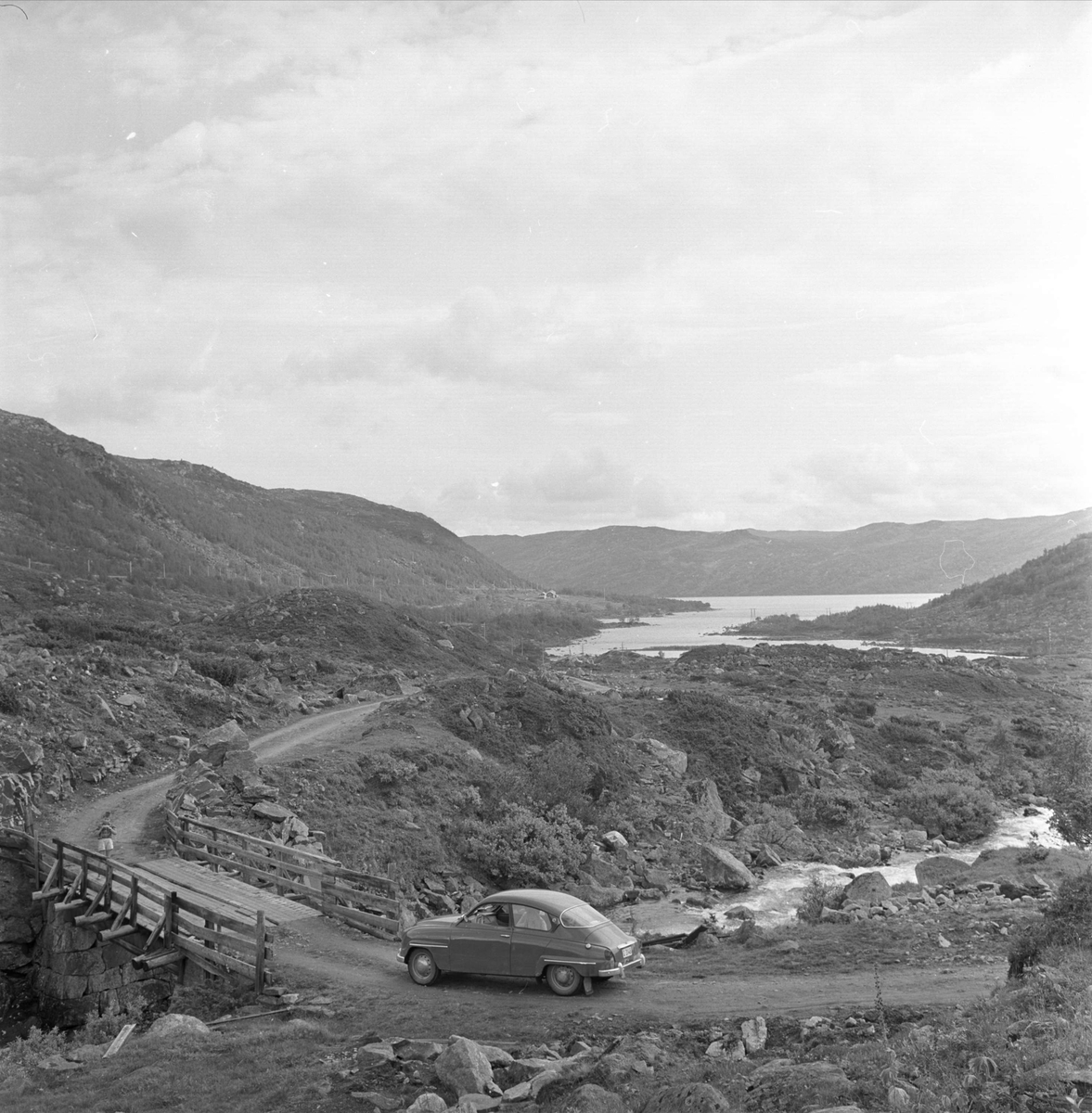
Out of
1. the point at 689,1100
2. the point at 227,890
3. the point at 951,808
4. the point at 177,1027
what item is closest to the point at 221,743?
the point at 227,890

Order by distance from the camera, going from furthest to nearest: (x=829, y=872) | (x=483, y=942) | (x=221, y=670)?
(x=221, y=670) < (x=829, y=872) < (x=483, y=942)

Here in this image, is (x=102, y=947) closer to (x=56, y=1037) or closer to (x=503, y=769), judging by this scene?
(x=56, y=1037)

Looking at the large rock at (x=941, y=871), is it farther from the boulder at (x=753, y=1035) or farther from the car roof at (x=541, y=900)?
the boulder at (x=753, y=1035)

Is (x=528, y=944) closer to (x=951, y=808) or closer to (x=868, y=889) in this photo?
(x=868, y=889)

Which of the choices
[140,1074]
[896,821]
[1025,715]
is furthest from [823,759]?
[140,1074]

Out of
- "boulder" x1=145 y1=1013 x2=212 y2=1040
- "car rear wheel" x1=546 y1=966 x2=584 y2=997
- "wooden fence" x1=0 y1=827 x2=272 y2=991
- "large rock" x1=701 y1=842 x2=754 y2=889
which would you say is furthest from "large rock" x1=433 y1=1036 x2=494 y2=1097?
"large rock" x1=701 y1=842 x2=754 y2=889

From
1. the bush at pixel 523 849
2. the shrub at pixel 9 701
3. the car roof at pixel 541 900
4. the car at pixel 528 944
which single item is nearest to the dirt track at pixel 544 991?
the car at pixel 528 944

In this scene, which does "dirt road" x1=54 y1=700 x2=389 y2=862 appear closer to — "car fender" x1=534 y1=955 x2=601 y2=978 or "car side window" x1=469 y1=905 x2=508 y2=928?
"car side window" x1=469 y1=905 x2=508 y2=928

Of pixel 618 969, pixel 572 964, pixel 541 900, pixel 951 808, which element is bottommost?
pixel 951 808
